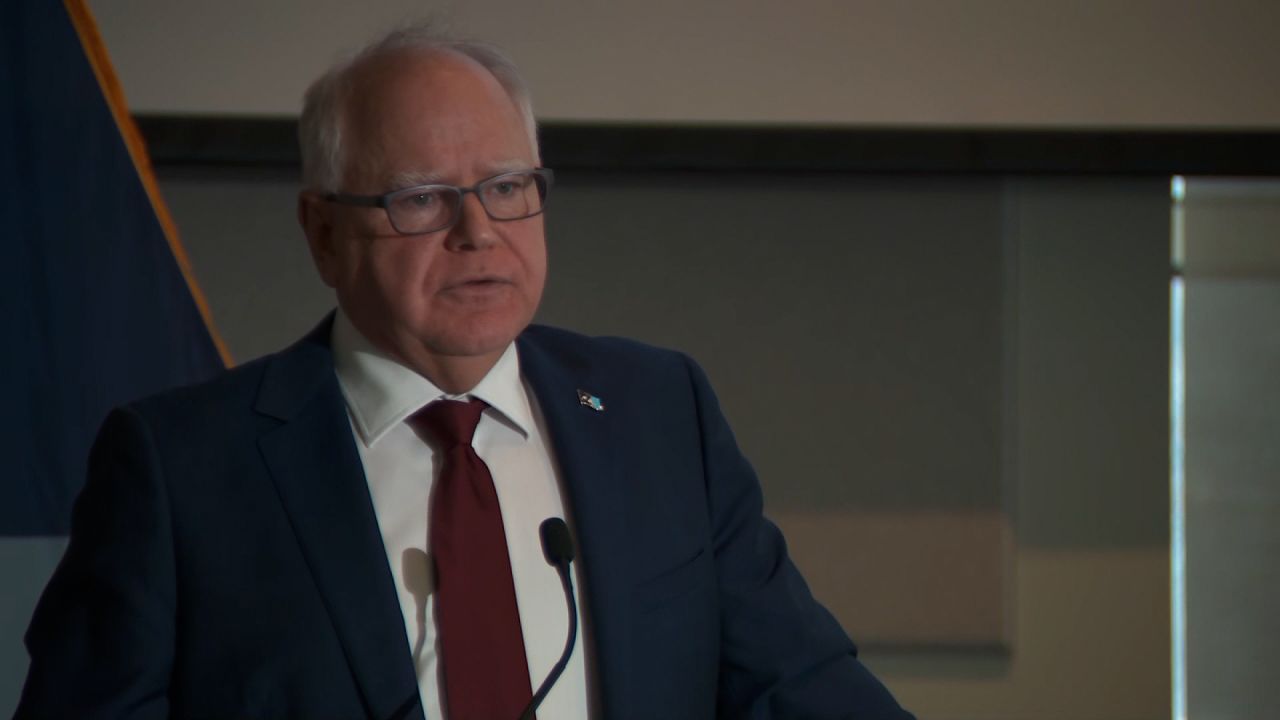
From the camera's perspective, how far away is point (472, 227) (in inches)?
50.4

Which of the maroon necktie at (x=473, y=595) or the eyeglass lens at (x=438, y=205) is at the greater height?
the eyeglass lens at (x=438, y=205)

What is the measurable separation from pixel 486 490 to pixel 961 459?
104 inches

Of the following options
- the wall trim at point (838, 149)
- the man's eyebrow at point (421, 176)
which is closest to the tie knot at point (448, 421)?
the man's eyebrow at point (421, 176)

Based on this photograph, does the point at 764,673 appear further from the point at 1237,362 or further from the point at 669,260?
the point at 1237,362

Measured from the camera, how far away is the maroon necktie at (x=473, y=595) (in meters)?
1.22

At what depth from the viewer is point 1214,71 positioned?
3.42 m

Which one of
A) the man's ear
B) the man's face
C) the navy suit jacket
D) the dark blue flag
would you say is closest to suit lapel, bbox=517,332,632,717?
the navy suit jacket

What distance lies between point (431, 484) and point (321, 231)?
0.32 m

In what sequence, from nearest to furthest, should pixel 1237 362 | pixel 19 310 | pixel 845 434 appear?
pixel 19 310
pixel 845 434
pixel 1237 362

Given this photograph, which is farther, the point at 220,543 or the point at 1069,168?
the point at 1069,168

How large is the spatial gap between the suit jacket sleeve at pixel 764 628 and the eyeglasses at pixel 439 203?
33 centimetres

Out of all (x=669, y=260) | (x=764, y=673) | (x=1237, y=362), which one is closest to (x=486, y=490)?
(x=764, y=673)

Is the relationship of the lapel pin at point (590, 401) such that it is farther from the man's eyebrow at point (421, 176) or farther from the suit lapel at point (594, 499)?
the man's eyebrow at point (421, 176)

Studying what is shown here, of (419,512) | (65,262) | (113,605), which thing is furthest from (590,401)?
(65,262)
